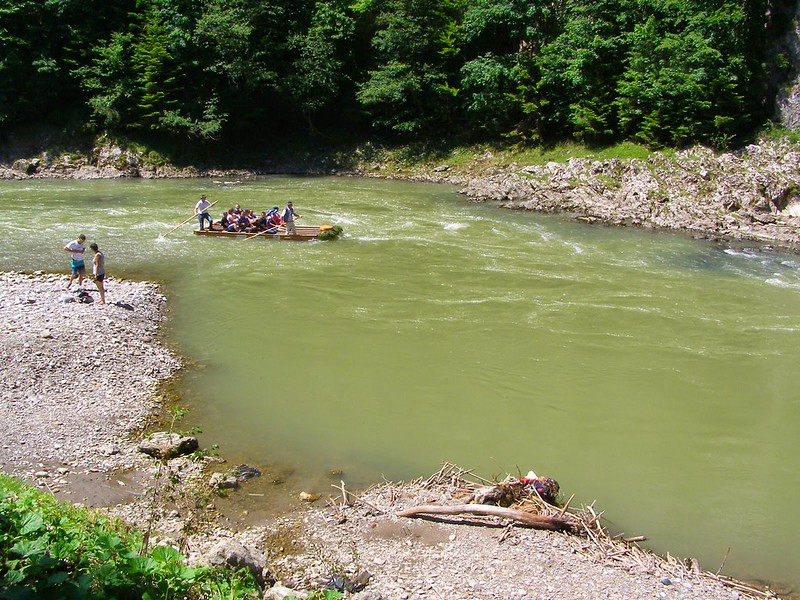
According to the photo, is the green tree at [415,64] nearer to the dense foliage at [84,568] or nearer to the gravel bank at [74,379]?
the gravel bank at [74,379]

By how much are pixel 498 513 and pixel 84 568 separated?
16.8 ft

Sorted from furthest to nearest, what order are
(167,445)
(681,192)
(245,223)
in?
(681,192)
(245,223)
(167,445)

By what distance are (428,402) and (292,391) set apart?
2.65 m

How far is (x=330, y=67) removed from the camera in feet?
138

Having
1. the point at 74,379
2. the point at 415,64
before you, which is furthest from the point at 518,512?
the point at 415,64

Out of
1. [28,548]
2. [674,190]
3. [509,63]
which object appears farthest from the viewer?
[509,63]

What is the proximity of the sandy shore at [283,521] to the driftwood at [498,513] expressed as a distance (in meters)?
0.12

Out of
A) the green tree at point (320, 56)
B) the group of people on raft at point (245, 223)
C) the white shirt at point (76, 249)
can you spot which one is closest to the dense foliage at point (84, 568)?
the white shirt at point (76, 249)

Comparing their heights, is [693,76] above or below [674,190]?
above

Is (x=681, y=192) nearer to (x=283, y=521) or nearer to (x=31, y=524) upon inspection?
(x=283, y=521)

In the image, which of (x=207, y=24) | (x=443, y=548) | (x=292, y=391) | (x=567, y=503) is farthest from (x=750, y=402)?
(x=207, y=24)

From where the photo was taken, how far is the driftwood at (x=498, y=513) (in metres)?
9.18

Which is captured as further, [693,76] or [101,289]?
[693,76]

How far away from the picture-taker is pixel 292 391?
1362 cm
